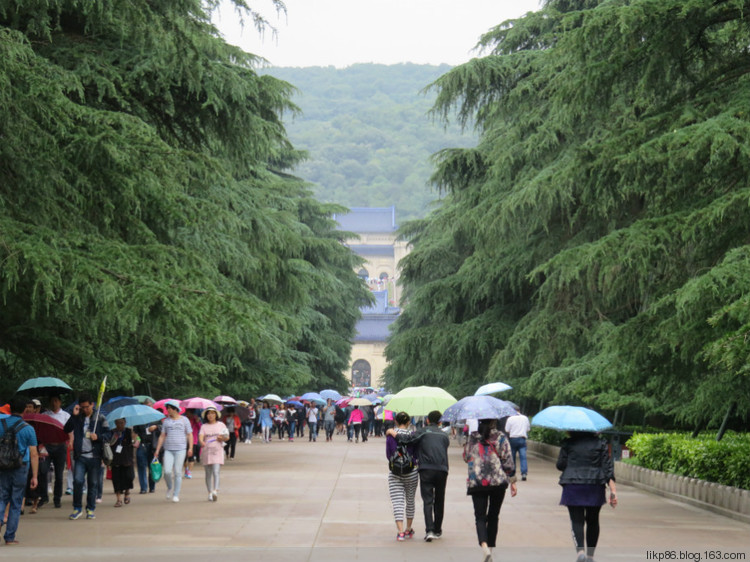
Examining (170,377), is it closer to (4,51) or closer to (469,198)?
(4,51)

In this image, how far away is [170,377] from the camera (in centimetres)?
1633

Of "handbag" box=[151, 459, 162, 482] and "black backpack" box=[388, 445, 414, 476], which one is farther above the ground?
"black backpack" box=[388, 445, 414, 476]

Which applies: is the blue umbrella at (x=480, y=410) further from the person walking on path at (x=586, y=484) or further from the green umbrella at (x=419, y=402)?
the green umbrella at (x=419, y=402)

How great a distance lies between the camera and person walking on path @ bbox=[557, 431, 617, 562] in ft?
30.2

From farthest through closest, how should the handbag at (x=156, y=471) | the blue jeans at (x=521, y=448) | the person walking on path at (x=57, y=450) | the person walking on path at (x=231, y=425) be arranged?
the person walking on path at (x=231, y=425), the blue jeans at (x=521, y=448), the handbag at (x=156, y=471), the person walking on path at (x=57, y=450)

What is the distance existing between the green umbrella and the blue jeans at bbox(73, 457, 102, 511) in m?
3.73

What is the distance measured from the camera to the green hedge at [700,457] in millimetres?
14312

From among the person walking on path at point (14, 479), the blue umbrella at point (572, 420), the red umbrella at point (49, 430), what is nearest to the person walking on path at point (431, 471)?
the blue umbrella at point (572, 420)

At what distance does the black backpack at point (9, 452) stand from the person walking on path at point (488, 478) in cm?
440

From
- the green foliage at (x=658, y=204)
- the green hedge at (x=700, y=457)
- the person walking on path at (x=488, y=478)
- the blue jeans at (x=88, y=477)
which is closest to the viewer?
the person walking on path at (x=488, y=478)

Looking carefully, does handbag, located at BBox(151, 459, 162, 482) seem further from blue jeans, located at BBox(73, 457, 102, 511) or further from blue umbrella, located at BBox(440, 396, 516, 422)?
blue umbrella, located at BBox(440, 396, 516, 422)

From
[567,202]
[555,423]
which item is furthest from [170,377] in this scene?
[567,202]

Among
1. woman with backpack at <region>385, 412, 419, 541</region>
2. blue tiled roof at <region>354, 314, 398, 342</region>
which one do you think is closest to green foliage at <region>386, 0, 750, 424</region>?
woman with backpack at <region>385, 412, 419, 541</region>

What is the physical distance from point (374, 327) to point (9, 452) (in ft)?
346
